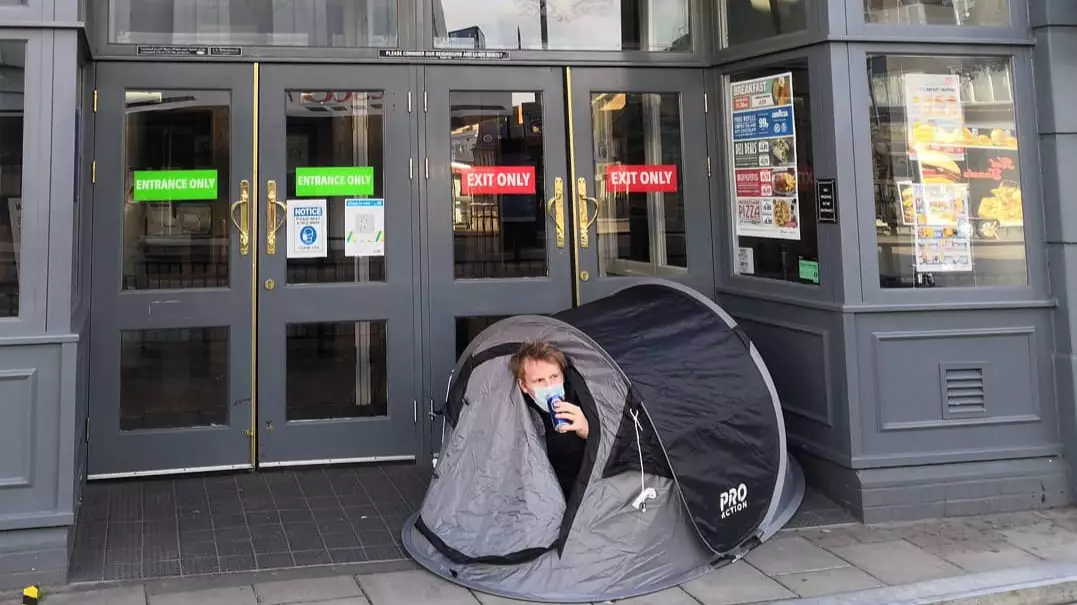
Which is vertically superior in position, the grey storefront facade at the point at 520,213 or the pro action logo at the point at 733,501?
the grey storefront facade at the point at 520,213

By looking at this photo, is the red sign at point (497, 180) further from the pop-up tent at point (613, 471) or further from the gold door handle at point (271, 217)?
the pop-up tent at point (613, 471)

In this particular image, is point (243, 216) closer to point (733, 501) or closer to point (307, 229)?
point (307, 229)

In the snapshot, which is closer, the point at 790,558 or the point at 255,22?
the point at 790,558

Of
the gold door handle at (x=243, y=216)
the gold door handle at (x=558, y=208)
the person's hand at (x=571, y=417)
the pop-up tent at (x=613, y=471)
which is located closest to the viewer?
Answer: the pop-up tent at (x=613, y=471)

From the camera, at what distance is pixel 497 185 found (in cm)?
544

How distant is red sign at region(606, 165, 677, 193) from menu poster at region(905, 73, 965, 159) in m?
1.54

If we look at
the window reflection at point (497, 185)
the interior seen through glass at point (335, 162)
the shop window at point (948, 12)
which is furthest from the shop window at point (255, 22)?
the shop window at point (948, 12)

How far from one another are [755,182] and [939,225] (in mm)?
1112

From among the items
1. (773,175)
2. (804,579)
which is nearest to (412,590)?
(804,579)

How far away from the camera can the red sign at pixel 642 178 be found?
5.60m

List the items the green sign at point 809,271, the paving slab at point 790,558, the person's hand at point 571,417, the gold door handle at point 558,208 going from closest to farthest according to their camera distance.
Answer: the person's hand at point 571,417
the paving slab at point 790,558
the green sign at point 809,271
the gold door handle at point 558,208

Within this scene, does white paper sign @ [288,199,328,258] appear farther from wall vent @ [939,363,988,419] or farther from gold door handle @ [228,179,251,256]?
wall vent @ [939,363,988,419]

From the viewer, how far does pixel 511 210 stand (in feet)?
18.0

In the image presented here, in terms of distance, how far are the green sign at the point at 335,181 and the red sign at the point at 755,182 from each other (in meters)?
2.37
